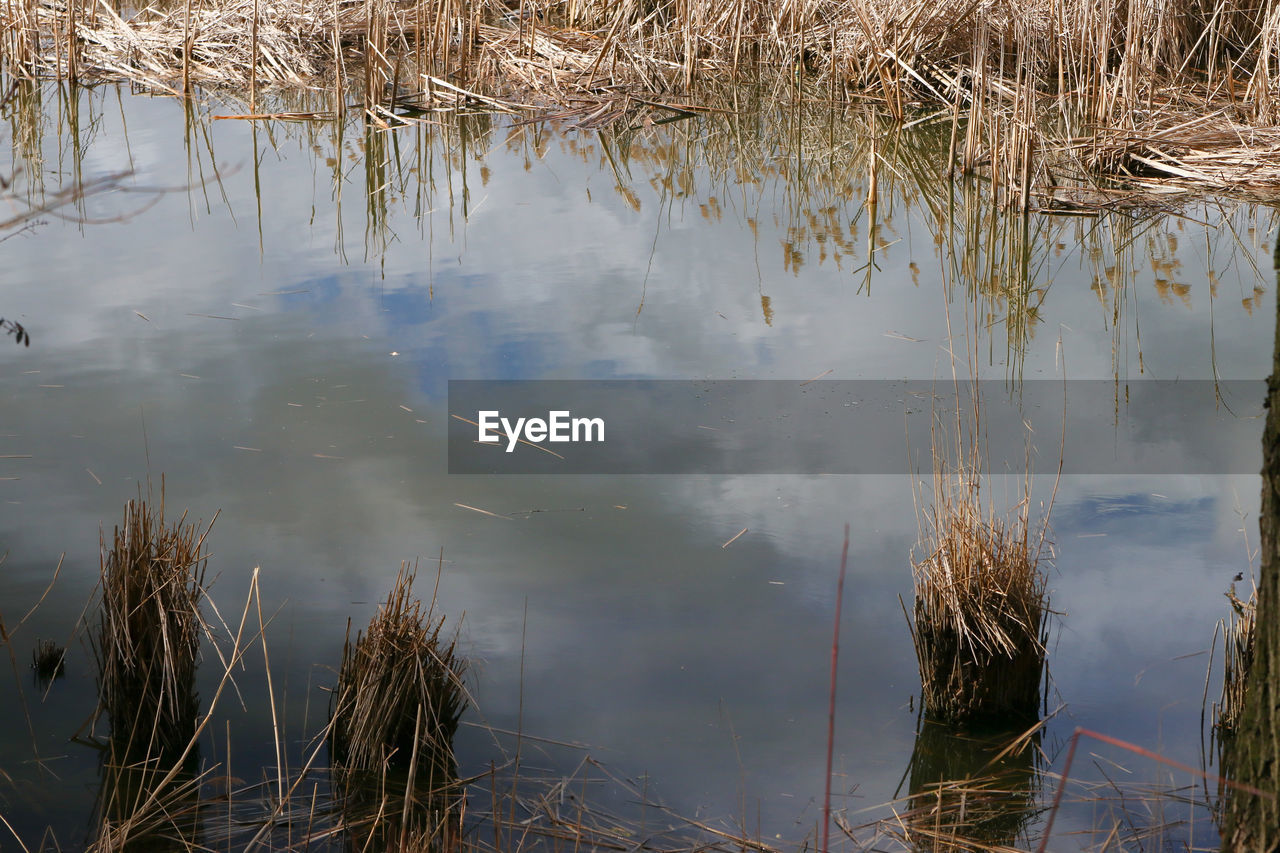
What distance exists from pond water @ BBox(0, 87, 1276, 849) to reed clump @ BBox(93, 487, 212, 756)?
11cm

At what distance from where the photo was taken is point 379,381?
443 cm

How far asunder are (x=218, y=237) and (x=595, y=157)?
2.60 m

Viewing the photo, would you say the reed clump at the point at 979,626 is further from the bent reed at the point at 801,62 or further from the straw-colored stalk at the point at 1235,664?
the bent reed at the point at 801,62

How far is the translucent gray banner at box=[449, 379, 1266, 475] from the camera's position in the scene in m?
3.86

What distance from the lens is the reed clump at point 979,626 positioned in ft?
8.99

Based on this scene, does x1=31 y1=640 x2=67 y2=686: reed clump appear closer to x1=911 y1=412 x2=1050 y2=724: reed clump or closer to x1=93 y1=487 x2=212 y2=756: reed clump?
x1=93 y1=487 x2=212 y2=756: reed clump

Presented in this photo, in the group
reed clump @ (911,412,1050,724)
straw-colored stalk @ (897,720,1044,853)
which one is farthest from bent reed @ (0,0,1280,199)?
straw-colored stalk @ (897,720,1044,853)

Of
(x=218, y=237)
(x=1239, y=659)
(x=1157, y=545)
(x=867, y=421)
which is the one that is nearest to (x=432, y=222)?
(x=218, y=237)

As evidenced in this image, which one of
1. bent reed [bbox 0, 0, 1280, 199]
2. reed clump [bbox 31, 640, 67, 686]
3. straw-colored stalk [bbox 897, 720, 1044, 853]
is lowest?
straw-colored stalk [bbox 897, 720, 1044, 853]

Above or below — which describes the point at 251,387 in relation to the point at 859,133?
below

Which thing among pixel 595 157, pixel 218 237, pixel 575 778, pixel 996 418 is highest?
pixel 595 157

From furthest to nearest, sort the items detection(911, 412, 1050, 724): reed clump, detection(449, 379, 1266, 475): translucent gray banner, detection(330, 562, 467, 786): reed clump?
detection(449, 379, 1266, 475): translucent gray banner
detection(911, 412, 1050, 724): reed clump
detection(330, 562, 467, 786): reed clump

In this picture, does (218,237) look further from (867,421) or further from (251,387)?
(867,421)

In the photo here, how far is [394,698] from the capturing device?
250 cm
